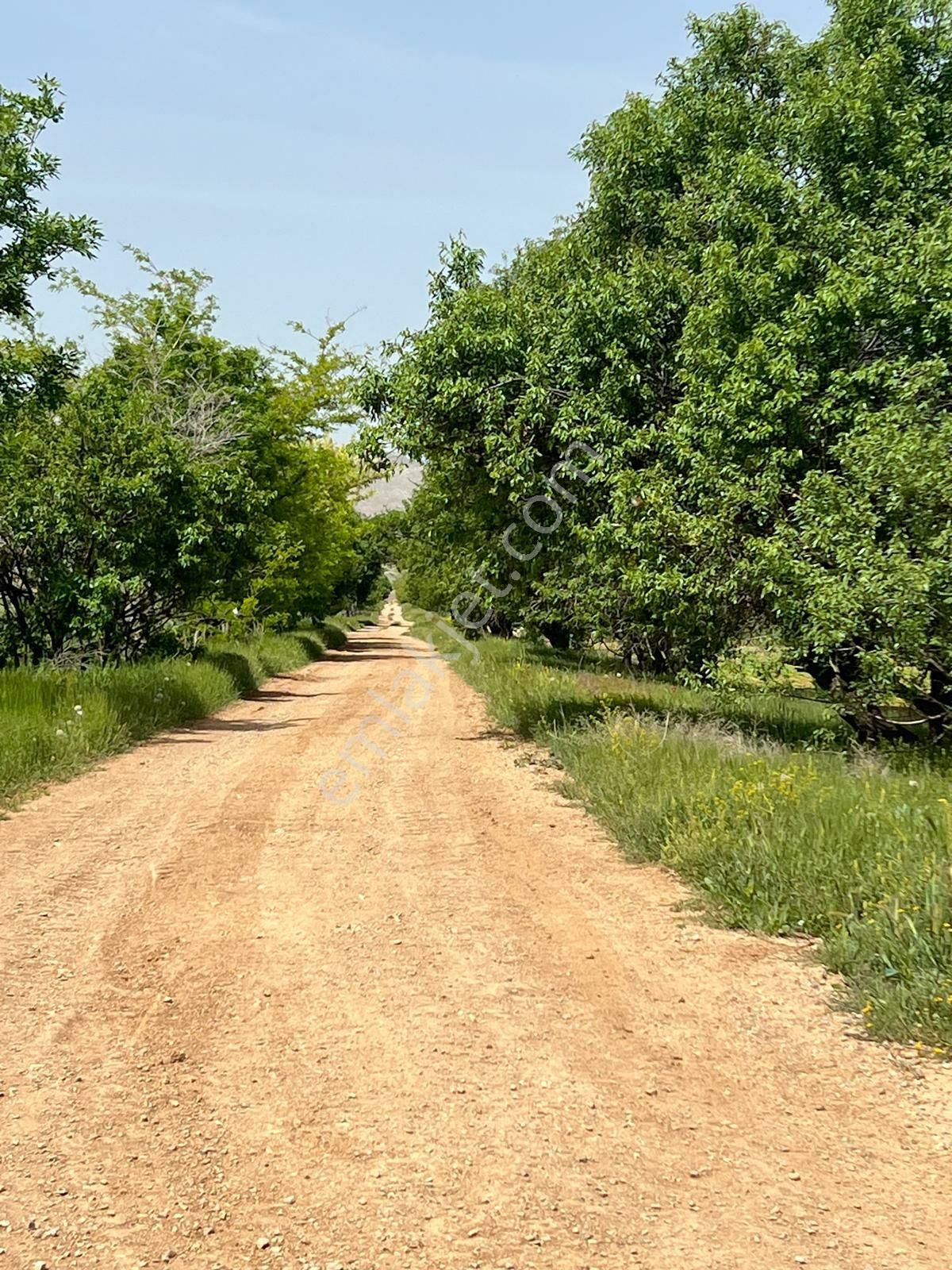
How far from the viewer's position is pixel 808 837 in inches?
266

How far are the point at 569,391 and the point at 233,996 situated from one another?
1045cm

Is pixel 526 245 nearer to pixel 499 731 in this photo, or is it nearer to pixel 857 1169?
pixel 499 731

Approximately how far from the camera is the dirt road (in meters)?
3.18

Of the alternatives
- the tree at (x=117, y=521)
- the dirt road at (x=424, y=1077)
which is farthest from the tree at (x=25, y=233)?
the dirt road at (x=424, y=1077)

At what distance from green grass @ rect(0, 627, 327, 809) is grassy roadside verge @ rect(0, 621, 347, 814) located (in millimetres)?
11

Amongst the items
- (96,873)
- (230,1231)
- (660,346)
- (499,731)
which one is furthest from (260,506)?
(230,1231)

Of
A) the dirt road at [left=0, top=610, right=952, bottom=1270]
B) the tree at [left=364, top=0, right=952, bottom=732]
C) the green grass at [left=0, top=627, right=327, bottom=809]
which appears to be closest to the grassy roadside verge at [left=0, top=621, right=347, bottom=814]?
the green grass at [left=0, top=627, right=327, bottom=809]

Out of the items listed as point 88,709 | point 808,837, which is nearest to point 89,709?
point 88,709

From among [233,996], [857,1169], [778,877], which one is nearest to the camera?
[857,1169]

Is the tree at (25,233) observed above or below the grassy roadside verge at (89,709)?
above

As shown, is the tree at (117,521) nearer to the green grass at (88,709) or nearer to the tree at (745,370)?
the green grass at (88,709)

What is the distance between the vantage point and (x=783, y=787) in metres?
7.64

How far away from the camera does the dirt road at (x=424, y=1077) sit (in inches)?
125

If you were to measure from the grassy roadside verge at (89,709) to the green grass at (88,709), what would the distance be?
0.01 metres
